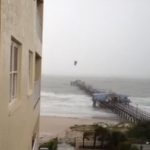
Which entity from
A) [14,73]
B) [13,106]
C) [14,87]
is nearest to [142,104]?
[14,87]

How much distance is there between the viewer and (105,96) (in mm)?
65625

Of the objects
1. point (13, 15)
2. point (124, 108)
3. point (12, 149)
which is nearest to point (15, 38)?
point (13, 15)

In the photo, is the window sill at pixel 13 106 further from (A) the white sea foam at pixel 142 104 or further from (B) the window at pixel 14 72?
(A) the white sea foam at pixel 142 104

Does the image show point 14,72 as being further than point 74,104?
No

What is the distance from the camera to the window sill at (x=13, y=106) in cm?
565

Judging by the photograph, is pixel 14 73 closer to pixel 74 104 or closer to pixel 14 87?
pixel 14 87

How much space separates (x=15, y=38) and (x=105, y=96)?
6010cm

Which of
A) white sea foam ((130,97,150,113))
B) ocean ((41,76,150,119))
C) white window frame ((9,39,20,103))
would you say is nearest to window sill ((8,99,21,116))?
white window frame ((9,39,20,103))

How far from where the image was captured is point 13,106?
602 cm

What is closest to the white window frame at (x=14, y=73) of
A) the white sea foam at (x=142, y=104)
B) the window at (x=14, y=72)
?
the window at (x=14, y=72)

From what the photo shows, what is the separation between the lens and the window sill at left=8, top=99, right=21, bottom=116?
5.65 metres

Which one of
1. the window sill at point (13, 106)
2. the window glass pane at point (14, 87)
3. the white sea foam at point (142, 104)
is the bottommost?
the white sea foam at point (142, 104)

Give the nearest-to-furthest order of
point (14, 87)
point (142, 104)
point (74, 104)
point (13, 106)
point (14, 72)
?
point (13, 106)
point (14, 72)
point (14, 87)
point (74, 104)
point (142, 104)

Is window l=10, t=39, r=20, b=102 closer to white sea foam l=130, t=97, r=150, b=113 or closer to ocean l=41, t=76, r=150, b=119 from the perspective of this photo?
ocean l=41, t=76, r=150, b=119
